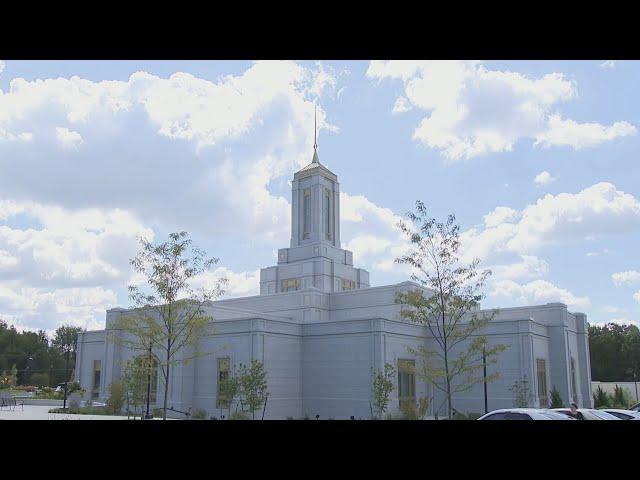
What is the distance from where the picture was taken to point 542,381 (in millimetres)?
38438

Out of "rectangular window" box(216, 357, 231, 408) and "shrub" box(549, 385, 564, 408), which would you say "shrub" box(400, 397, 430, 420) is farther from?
"rectangular window" box(216, 357, 231, 408)

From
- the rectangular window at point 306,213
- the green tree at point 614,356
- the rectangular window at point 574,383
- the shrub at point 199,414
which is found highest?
the rectangular window at point 306,213

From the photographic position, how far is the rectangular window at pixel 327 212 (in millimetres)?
54034

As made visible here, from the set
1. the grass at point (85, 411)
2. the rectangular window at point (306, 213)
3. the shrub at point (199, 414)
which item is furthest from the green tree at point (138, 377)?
the rectangular window at point (306, 213)

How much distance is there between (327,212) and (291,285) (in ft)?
24.3

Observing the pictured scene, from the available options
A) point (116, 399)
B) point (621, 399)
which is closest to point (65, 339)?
point (116, 399)

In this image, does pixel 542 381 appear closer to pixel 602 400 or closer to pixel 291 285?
pixel 602 400

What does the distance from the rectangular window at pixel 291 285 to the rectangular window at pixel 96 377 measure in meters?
16.6

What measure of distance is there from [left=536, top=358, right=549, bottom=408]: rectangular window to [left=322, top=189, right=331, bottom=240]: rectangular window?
21.8m

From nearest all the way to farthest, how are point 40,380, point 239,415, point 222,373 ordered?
point 239,415, point 222,373, point 40,380

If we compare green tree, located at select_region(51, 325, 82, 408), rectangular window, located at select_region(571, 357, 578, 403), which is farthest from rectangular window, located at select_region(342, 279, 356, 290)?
green tree, located at select_region(51, 325, 82, 408)

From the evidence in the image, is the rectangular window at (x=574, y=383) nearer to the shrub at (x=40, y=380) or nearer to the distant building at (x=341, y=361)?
the distant building at (x=341, y=361)
